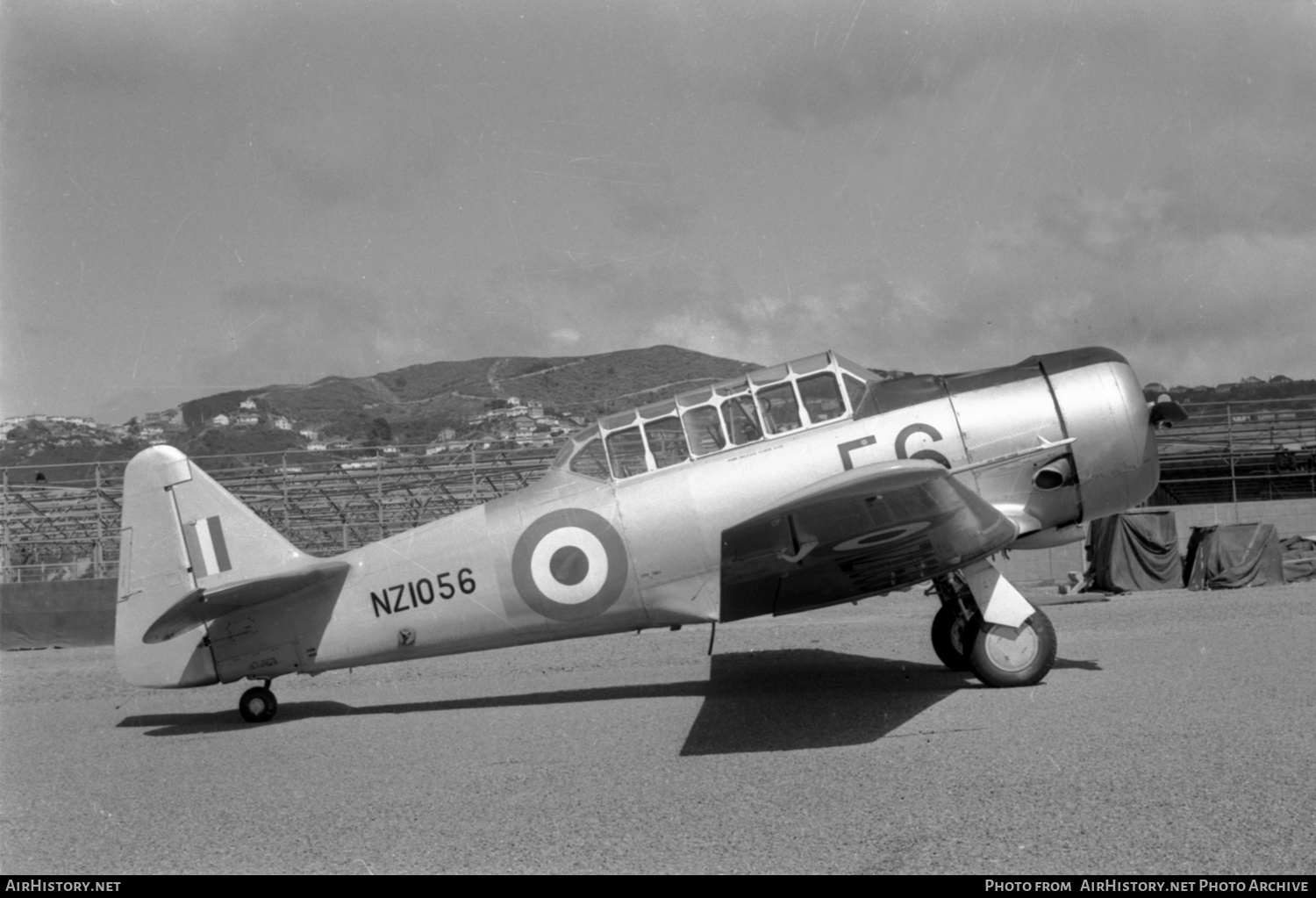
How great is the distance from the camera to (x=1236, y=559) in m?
19.8

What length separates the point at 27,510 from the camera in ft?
110

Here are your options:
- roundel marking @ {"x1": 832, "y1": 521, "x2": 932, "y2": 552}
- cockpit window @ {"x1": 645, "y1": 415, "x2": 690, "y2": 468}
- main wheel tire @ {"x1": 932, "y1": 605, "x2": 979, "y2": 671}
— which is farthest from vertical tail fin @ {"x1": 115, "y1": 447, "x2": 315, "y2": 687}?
main wheel tire @ {"x1": 932, "y1": 605, "x2": 979, "y2": 671}

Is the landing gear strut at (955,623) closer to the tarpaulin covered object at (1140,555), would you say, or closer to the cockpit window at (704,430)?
the cockpit window at (704,430)

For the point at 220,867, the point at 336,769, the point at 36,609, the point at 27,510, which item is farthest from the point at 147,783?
the point at 27,510

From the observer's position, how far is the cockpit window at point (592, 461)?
30.0ft

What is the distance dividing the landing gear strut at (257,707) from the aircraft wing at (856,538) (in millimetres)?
4279

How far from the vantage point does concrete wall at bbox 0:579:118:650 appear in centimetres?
2158

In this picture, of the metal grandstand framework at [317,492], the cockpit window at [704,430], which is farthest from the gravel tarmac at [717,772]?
the metal grandstand framework at [317,492]

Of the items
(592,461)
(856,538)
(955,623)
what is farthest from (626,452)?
(955,623)

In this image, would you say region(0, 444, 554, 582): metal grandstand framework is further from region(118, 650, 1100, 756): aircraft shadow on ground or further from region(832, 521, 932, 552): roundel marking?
region(832, 521, 932, 552): roundel marking

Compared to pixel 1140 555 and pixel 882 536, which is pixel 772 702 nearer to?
pixel 882 536

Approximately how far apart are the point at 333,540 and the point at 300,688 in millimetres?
22316

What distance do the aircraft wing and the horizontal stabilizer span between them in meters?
3.63

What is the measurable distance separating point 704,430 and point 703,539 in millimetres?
921
